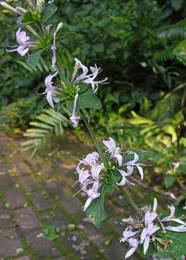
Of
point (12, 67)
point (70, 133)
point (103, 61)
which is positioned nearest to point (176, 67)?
point (103, 61)

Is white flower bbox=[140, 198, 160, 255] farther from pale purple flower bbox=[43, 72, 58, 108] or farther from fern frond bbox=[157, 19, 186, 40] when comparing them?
fern frond bbox=[157, 19, 186, 40]

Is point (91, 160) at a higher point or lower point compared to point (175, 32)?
lower


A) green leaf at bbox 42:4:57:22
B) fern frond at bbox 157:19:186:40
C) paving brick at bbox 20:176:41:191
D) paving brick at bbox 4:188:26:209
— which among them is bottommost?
green leaf at bbox 42:4:57:22

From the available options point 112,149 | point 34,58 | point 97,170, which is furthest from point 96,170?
point 34,58

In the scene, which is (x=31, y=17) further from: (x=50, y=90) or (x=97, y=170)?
(x=97, y=170)

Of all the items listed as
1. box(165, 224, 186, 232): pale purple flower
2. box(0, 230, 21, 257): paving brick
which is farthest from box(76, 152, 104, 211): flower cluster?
box(0, 230, 21, 257): paving brick
